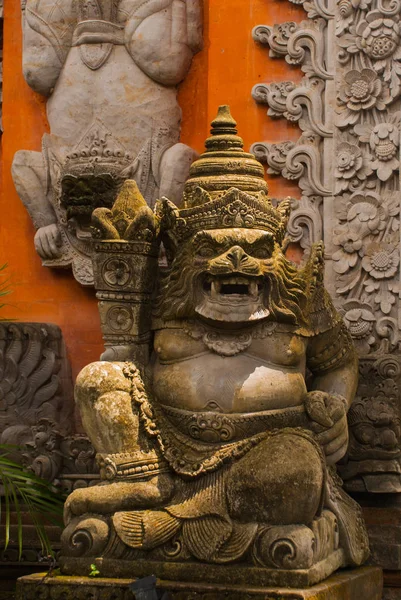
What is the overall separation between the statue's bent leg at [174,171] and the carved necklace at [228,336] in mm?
1607

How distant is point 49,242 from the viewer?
10.1 m

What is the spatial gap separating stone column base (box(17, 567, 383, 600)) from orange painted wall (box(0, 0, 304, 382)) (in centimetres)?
247

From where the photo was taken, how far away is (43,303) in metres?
10.3

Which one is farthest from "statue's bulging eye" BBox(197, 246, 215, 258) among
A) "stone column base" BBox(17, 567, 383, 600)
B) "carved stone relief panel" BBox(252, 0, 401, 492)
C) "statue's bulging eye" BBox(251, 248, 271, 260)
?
"stone column base" BBox(17, 567, 383, 600)

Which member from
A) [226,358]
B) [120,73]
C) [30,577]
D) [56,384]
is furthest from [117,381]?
[120,73]

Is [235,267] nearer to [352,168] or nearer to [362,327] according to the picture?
[362,327]

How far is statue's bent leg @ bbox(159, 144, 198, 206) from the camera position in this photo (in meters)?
9.88

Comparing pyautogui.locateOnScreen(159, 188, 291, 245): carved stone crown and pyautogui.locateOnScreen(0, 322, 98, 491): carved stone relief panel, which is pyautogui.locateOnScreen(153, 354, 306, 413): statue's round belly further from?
pyautogui.locateOnScreen(0, 322, 98, 491): carved stone relief panel

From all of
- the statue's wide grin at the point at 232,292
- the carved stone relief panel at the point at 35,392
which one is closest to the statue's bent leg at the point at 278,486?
the statue's wide grin at the point at 232,292

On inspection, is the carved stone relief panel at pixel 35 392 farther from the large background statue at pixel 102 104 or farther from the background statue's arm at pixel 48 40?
the background statue's arm at pixel 48 40

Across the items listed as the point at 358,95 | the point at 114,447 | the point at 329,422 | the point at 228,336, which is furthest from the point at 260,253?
the point at 358,95

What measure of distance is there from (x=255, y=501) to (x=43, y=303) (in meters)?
2.94

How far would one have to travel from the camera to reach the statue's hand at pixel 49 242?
10102mm

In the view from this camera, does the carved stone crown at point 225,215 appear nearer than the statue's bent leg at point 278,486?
No
